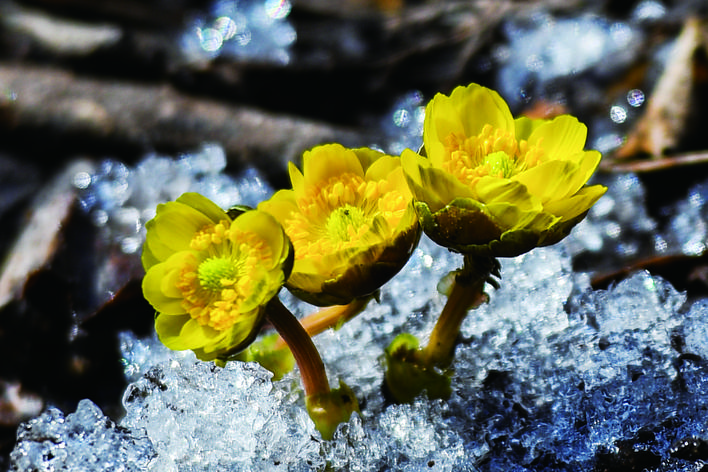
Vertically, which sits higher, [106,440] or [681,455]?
[681,455]

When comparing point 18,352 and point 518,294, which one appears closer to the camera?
point 518,294

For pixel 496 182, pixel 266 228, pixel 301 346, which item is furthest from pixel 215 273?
pixel 496 182

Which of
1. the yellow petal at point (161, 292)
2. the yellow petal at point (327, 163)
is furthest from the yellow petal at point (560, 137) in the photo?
the yellow petal at point (161, 292)

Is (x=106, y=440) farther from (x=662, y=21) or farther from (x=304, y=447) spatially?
(x=662, y=21)

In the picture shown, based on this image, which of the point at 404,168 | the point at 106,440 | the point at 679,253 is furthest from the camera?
the point at 679,253

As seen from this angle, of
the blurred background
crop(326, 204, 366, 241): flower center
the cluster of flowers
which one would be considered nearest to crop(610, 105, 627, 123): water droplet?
the blurred background

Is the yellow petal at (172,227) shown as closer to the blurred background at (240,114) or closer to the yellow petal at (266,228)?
the yellow petal at (266,228)

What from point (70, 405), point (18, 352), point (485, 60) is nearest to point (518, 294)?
point (70, 405)

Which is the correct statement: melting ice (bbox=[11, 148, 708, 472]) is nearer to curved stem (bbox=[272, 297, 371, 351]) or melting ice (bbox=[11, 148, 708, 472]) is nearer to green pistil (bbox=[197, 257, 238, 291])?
curved stem (bbox=[272, 297, 371, 351])
